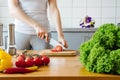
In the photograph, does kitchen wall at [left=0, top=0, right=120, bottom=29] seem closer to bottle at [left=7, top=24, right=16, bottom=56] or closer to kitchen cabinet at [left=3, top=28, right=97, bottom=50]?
kitchen cabinet at [left=3, top=28, right=97, bottom=50]

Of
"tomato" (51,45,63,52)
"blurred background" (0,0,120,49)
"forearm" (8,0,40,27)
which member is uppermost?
"blurred background" (0,0,120,49)

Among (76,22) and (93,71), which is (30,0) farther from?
(76,22)

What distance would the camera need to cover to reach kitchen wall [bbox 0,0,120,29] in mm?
3123

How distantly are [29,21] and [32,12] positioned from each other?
17 centimetres

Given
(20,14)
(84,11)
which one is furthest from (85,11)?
(20,14)

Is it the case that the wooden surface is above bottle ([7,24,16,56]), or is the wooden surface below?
below

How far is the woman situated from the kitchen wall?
1176 millimetres

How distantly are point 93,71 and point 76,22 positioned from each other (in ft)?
7.18

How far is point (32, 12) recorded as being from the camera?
1866mm

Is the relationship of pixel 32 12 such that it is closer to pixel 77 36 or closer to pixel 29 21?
pixel 29 21

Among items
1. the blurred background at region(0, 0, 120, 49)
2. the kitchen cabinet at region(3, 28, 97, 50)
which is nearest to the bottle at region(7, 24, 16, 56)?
the kitchen cabinet at region(3, 28, 97, 50)

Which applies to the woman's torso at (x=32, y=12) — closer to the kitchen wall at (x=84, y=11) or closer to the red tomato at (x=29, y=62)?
Result: the red tomato at (x=29, y=62)

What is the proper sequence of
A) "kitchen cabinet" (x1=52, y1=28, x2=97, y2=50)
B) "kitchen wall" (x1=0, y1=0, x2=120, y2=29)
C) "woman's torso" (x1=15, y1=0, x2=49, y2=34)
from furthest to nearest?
"kitchen wall" (x1=0, y1=0, x2=120, y2=29)
"kitchen cabinet" (x1=52, y1=28, x2=97, y2=50)
"woman's torso" (x1=15, y1=0, x2=49, y2=34)

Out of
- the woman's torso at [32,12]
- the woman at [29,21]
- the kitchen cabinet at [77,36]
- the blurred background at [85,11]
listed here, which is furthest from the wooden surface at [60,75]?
the blurred background at [85,11]
